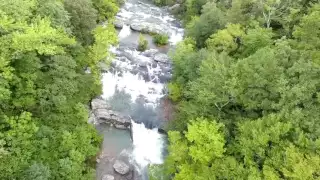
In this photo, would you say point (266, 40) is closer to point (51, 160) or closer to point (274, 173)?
point (274, 173)

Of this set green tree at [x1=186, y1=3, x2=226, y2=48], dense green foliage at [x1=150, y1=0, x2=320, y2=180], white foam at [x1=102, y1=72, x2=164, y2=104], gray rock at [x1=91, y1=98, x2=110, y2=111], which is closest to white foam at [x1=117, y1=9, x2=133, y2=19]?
green tree at [x1=186, y1=3, x2=226, y2=48]

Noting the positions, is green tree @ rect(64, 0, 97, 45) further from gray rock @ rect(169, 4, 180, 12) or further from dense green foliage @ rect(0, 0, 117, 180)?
gray rock @ rect(169, 4, 180, 12)

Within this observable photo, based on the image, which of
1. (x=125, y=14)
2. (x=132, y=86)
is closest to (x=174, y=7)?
(x=125, y=14)

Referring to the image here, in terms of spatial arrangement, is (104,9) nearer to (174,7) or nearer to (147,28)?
(147,28)

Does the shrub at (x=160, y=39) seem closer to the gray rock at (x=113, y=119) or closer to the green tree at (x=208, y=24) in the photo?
the green tree at (x=208, y=24)

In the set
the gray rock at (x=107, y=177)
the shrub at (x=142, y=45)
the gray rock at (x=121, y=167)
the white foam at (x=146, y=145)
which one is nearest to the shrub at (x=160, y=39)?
the shrub at (x=142, y=45)

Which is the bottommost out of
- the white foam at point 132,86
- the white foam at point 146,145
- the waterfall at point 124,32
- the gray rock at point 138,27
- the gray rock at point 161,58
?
the white foam at point 146,145

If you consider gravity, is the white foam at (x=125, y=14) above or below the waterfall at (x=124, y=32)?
below
